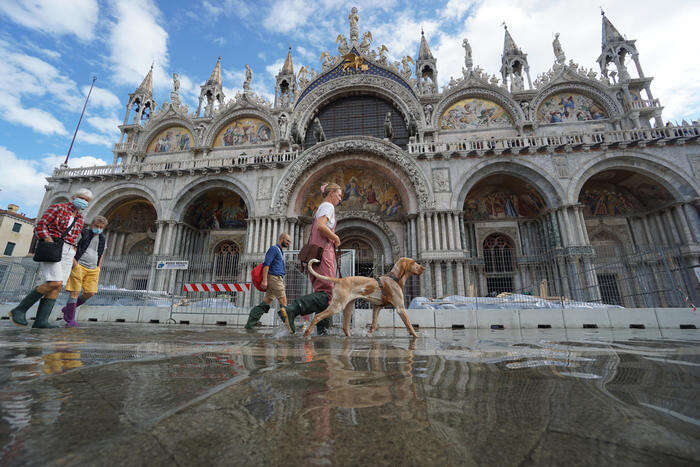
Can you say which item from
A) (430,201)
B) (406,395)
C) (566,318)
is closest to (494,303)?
(566,318)

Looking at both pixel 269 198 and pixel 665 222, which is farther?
pixel 269 198

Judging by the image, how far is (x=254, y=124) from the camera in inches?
650

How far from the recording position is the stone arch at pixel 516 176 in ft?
38.2

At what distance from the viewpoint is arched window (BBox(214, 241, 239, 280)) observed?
1338 cm

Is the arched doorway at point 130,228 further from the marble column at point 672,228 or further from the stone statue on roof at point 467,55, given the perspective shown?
the marble column at point 672,228

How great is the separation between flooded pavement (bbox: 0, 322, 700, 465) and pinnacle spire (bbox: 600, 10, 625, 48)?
20.6 m

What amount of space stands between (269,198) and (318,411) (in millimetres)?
12664

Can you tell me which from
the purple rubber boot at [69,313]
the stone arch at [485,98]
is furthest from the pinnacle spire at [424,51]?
the purple rubber boot at [69,313]

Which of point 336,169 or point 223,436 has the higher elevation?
point 336,169

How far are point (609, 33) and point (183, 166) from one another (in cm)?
2215

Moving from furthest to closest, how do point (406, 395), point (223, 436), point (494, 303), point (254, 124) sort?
point (254, 124), point (494, 303), point (406, 395), point (223, 436)

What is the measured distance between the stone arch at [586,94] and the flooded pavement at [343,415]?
1640 cm

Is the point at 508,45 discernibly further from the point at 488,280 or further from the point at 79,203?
the point at 79,203

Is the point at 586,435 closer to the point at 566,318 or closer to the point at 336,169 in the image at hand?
the point at 566,318
